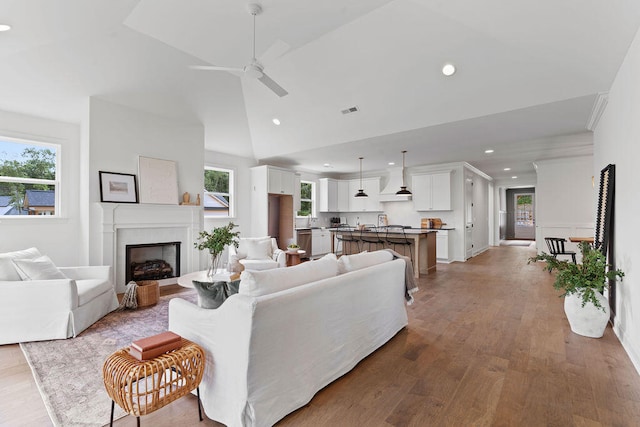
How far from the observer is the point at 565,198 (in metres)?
7.29

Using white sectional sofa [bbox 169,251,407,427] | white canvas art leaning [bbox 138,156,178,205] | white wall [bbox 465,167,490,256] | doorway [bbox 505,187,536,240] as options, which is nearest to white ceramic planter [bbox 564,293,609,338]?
white sectional sofa [bbox 169,251,407,427]

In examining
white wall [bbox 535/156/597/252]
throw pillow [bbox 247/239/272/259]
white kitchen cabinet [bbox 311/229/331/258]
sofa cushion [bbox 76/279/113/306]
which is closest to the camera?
sofa cushion [bbox 76/279/113/306]

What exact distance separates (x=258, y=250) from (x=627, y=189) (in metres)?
4.91

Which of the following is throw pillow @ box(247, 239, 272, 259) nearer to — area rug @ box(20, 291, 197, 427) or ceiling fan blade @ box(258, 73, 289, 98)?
area rug @ box(20, 291, 197, 427)

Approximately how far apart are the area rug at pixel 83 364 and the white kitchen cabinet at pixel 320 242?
502 centimetres

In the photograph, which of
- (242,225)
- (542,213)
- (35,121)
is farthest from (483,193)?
(35,121)

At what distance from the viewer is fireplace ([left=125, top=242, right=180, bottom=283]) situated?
4.86 m

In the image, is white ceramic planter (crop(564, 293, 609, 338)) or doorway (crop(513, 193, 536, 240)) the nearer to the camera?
white ceramic planter (crop(564, 293, 609, 338))

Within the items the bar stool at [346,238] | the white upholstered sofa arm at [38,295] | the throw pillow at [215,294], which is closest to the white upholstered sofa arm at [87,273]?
the white upholstered sofa arm at [38,295]

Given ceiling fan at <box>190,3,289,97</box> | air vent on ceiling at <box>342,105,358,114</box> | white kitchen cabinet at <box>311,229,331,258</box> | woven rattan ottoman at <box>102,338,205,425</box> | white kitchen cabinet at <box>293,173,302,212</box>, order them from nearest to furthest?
woven rattan ottoman at <box>102,338,205,425</box>, ceiling fan at <box>190,3,289,97</box>, air vent on ceiling at <box>342,105,358,114</box>, white kitchen cabinet at <box>293,173,302,212</box>, white kitchen cabinet at <box>311,229,331,258</box>

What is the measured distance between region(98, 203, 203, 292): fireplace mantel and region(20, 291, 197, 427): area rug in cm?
108

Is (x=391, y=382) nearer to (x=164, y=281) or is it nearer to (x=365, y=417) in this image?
(x=365, y=417)

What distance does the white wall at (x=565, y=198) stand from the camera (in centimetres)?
706

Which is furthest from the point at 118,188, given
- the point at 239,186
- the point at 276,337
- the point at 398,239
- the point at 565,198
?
the point at 565,198
